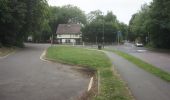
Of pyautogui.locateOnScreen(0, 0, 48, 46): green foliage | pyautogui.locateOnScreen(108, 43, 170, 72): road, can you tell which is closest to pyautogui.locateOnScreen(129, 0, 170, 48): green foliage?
pyautogui.locateOnScreen(108, 43, 170, 72): road

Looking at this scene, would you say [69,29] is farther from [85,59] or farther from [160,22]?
[85,59]

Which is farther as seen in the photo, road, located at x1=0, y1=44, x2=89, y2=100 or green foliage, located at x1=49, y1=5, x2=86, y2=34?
green foliage, located at x1=49, y1=5, x2=86, y2=34

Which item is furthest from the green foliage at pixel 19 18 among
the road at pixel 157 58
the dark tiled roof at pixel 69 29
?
the dark tiled roof at pixel 69 29

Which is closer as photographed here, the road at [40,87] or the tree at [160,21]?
the road at [40,87]

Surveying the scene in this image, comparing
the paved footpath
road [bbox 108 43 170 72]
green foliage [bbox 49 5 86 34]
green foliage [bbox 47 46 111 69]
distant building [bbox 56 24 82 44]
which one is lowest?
road [bbox 108 43 170 72]

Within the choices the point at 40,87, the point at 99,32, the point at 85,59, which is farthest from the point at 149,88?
the point at 99,32

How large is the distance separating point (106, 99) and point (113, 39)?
264 ft

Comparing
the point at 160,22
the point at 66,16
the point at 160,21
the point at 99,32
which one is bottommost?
the point at 99,32

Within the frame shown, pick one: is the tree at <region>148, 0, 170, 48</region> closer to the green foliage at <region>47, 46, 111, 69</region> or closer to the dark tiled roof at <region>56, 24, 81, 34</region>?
the green foliage at <region>47, 46, 111, 69</region>

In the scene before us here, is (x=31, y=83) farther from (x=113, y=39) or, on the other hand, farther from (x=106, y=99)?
(x=113, y=39)

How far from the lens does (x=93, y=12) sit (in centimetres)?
12094

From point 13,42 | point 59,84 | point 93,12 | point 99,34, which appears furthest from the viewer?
point 93,12

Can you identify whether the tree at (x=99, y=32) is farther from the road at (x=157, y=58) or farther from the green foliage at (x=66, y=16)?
the road at (x=157, y=58)

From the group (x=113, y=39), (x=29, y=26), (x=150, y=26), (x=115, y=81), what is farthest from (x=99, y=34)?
(x=115, y=81)
